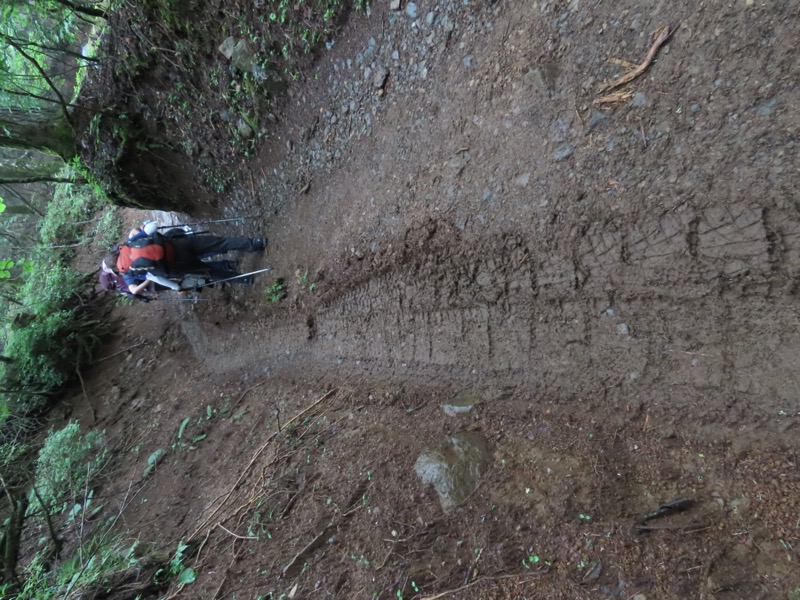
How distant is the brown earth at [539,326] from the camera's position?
2359 millimetres

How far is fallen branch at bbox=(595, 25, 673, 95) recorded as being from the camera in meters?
2.78

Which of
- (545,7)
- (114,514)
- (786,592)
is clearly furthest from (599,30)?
(114,514)

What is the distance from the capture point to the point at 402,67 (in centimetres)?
447

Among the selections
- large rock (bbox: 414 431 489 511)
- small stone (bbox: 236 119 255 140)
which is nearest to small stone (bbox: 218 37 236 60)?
small stone (bbox: 236 119 255 140)

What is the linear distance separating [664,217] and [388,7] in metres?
3.54

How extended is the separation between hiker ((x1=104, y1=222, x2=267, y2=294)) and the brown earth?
1.78 meters

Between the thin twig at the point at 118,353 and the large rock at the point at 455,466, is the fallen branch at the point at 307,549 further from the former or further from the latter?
the thin twig at the point at 118,353

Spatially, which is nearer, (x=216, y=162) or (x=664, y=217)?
(x=664, y=217)

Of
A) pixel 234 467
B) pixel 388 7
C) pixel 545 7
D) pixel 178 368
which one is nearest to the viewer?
pixel 545 7

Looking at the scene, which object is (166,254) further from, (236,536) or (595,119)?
(595,119)

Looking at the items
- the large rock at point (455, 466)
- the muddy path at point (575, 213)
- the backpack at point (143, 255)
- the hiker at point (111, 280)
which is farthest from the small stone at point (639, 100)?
the hiker at point (111, 280)

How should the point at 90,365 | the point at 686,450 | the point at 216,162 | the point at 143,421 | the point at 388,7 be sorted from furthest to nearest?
the point at 90,365 → the point at 143,421 → the point at 216,162 → the point at 388,7 → the point at 686,450

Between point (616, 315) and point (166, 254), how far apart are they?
535cm

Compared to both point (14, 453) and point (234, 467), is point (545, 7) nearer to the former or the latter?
point (234, 467)
